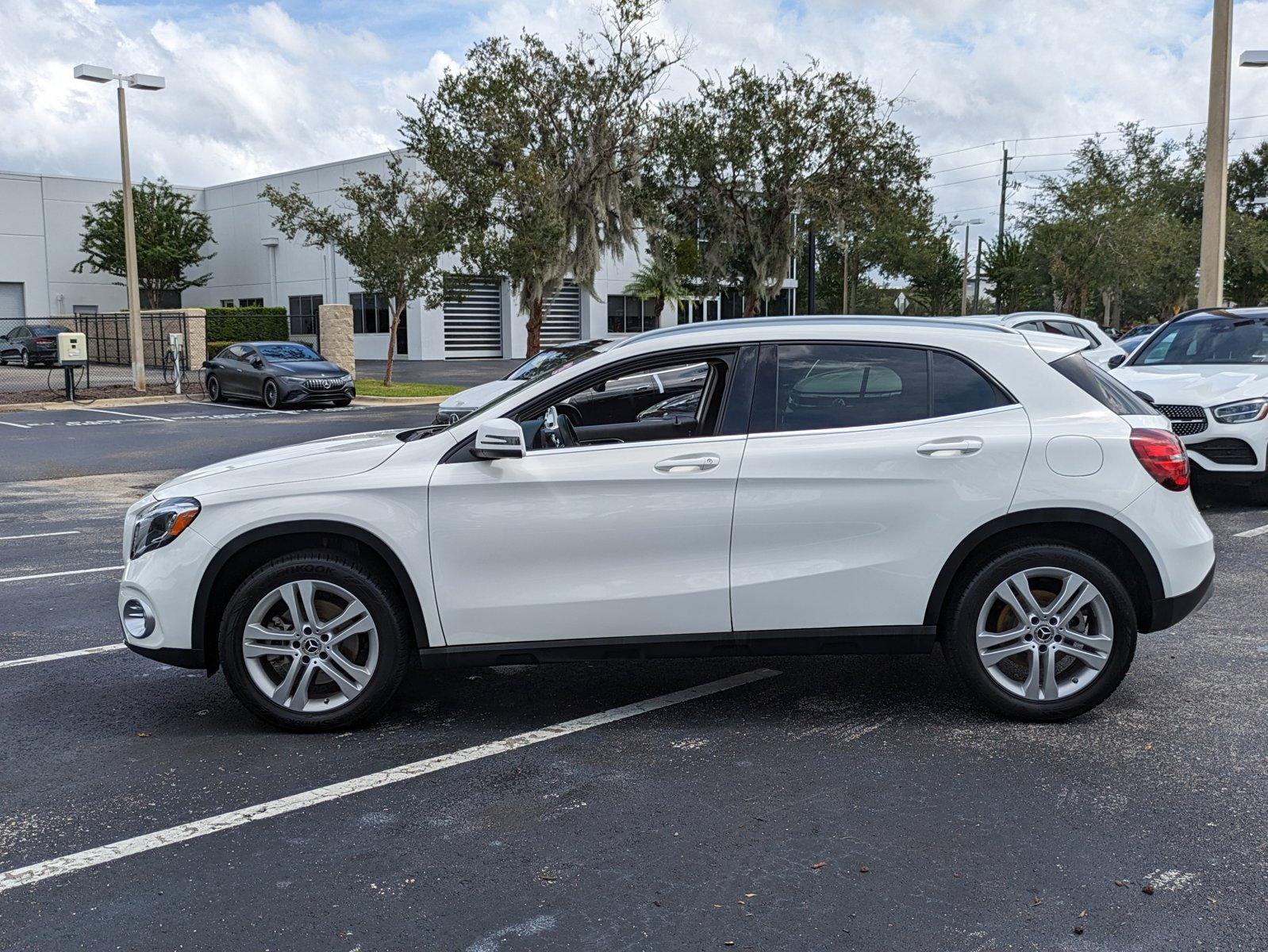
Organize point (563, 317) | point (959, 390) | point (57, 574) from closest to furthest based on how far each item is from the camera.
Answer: point (959, 390) < point (57, 574) < point (563, 317)

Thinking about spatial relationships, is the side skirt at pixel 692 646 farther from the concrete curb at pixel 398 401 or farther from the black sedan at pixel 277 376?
the concrete curb at pixel 398 401

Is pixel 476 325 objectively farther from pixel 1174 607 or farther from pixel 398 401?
pixel 1174 607

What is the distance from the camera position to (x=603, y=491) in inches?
188

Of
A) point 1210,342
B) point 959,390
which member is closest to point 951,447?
point 959,390

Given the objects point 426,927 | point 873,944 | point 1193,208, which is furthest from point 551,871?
point 1193,208

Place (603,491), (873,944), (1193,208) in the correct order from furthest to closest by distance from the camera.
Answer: (1193,208), (603,491), (873,944)

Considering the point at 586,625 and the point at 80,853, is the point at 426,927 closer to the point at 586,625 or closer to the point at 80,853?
the point at 80,853

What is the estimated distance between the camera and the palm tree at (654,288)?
48781mm

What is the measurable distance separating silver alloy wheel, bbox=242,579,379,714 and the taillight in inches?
127

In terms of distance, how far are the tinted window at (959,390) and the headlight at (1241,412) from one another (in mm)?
6060

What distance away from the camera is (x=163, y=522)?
4.86 meters

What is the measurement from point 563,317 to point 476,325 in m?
5.63

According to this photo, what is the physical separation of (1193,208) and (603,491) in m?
60.5

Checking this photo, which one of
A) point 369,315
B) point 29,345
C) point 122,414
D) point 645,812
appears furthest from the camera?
point 369,315
